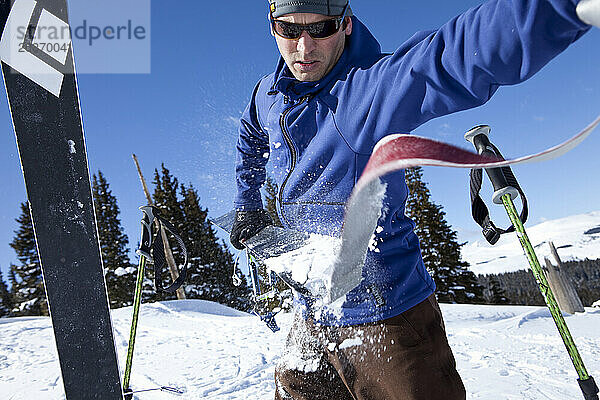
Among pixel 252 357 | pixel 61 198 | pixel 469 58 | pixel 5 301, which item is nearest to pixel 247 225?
pixel 61 198

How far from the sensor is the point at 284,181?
1784 millimetres

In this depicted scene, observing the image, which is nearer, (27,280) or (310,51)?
(310,51)

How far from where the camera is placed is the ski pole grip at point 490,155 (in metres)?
2.23

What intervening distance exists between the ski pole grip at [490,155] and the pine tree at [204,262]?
19.1 metres

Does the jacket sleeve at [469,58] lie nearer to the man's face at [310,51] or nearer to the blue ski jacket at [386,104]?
the blue ski jacket at [386,104]

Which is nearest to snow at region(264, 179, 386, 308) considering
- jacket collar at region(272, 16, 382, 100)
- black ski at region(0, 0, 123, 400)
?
jacket collar at region(272, 16, 382, 100)

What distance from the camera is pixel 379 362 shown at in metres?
1.52

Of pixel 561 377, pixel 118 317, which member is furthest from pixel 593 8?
pixel 118 317

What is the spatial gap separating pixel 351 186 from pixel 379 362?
26.3 inches

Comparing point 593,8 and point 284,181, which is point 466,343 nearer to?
point 284,181

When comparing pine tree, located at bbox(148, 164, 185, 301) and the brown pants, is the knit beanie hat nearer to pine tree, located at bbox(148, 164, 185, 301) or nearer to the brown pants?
the brown pants

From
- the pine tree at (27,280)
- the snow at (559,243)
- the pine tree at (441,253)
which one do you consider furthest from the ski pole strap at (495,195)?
the snow at (559,243)

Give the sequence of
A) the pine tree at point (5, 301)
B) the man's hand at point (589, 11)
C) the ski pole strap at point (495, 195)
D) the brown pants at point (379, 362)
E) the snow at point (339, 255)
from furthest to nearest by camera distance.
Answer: the pine tree at point (5, 301) < the ski pole strap at point (495, 195) < the brown pants at point (379, 362) < the snow at point (339, 255) < the man's hand at point (589, 11)

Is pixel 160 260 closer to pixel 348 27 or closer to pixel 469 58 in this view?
pixel 348 27
